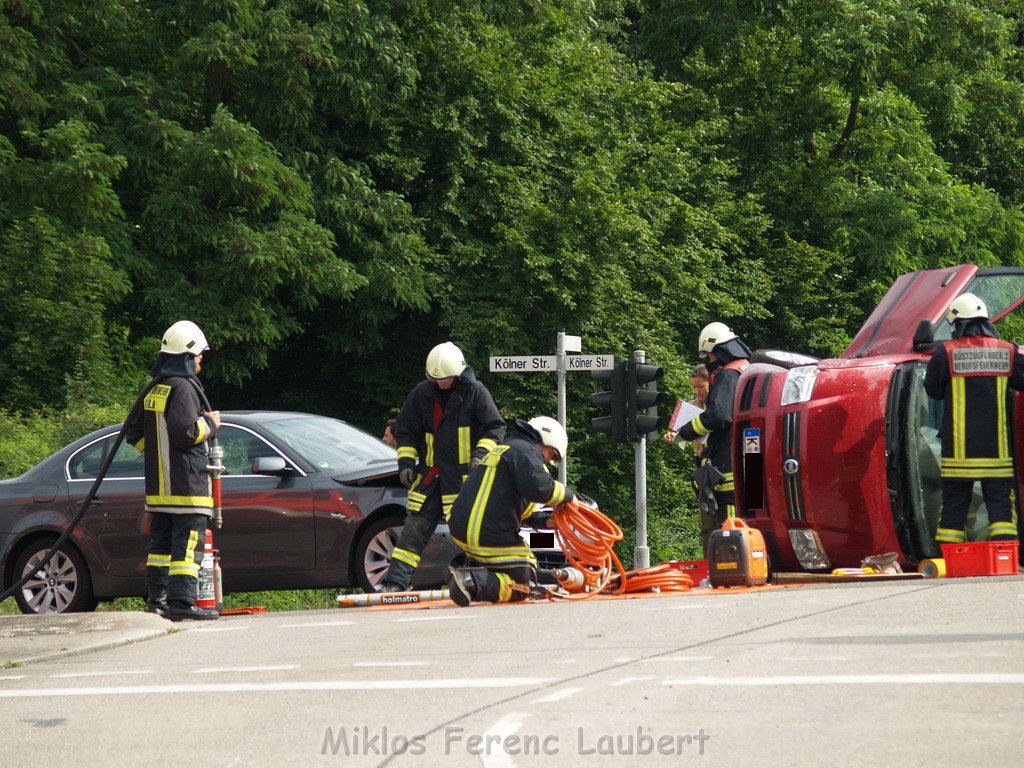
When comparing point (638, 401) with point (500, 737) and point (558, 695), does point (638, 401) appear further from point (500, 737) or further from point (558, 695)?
point (500, 737)

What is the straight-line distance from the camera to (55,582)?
43.5ft

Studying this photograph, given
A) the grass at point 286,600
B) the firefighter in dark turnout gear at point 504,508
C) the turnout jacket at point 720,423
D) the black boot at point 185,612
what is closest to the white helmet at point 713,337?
the turnout jacket at point 720,423

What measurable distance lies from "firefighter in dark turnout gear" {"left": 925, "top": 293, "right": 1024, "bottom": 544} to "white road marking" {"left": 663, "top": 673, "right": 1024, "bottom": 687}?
4230 millimetres

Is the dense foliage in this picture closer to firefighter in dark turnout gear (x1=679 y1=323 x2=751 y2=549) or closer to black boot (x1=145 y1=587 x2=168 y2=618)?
black boot (x1=145 y1=587 x2=168 y2=618)

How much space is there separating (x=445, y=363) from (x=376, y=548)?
1.81 metres

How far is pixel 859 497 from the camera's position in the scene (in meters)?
11.5

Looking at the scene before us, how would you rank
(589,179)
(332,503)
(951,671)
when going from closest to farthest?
(951,671)
(332,503)
(589,179)

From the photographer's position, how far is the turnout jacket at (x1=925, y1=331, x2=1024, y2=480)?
1105cm

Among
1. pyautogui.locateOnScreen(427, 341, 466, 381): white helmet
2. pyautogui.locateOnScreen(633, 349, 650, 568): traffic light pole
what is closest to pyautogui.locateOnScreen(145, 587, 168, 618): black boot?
pyautogui.locateOnScreen(427, 341, 466, 381): white helmet

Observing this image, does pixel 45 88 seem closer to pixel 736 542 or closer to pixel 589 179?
pixel 589 179

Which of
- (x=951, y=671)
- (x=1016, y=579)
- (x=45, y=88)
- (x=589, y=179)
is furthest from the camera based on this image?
(x=589, y=179)

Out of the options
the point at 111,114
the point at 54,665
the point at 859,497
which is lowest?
the point at 54,665

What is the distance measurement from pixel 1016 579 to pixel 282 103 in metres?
17.4

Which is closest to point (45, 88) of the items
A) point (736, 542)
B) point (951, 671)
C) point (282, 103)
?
point (282, 103)
